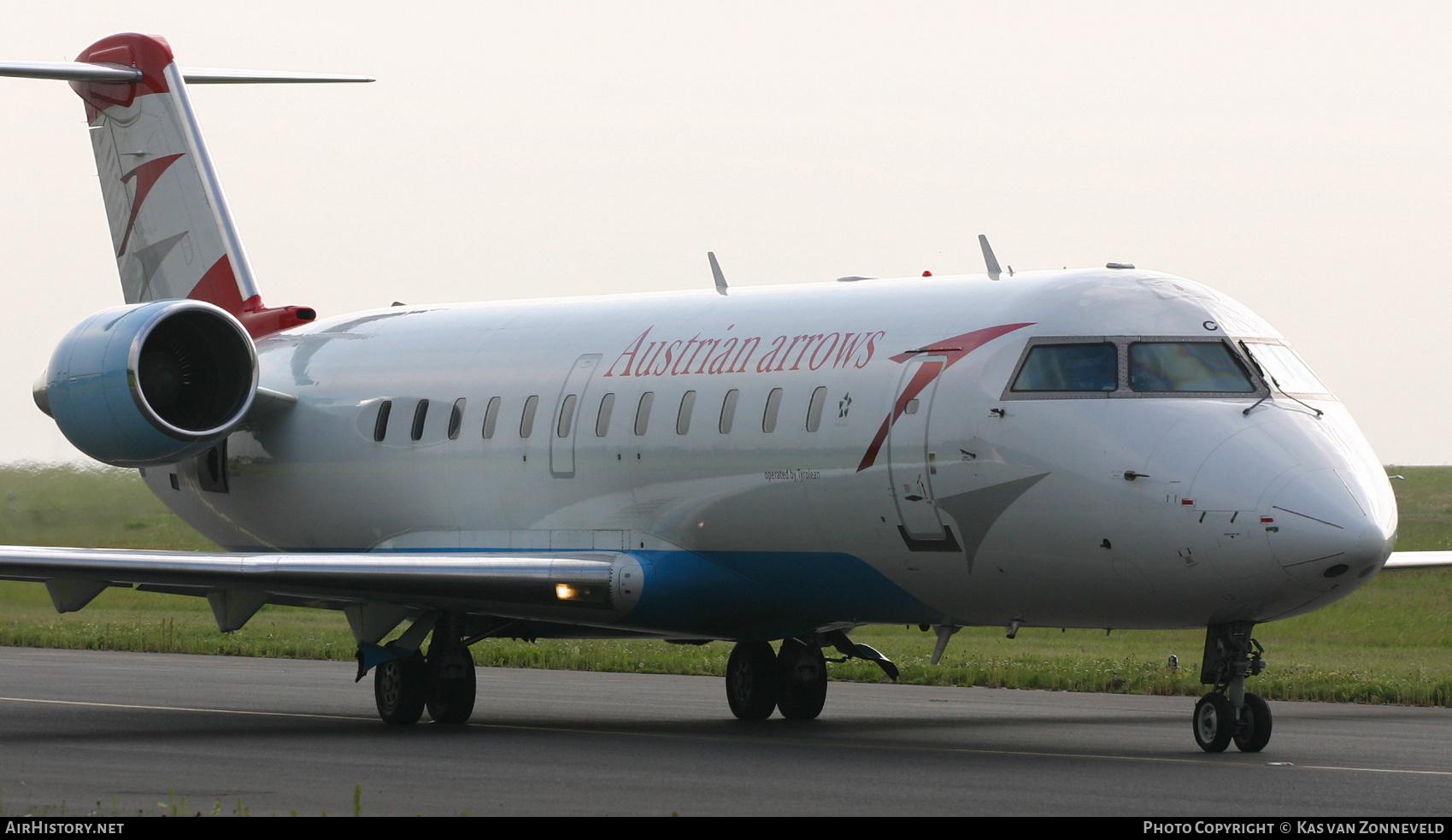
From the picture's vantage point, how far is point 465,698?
738 inches

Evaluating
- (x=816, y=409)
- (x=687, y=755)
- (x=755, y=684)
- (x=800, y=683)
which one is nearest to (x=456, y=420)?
(x=755, y=684)

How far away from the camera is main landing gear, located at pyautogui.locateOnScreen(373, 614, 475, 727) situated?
61.2 ft

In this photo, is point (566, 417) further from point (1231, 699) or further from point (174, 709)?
point (1231, 699)

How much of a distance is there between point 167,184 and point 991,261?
10675 millimetres

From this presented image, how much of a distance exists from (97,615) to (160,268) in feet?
63.3

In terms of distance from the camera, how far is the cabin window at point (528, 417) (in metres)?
19.2

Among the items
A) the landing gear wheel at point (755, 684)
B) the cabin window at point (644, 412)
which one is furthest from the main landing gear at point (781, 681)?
Answer: the cabin window at point (644, 412)

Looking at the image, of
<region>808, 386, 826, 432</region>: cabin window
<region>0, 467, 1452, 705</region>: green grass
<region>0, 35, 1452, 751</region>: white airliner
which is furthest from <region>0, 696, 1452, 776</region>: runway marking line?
<region>0, 467, 1452, 705</region>: green grass

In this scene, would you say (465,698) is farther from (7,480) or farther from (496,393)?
(7,480)

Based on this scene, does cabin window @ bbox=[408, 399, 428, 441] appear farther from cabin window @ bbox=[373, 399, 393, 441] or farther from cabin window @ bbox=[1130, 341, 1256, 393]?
cabin window @ bbox=[1130, 341, 1256, 393]

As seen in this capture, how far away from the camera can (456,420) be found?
784 inches

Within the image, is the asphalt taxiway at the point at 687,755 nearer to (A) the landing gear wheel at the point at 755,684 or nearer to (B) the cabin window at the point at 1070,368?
(A) the landing gear wheel at the point at 755,684

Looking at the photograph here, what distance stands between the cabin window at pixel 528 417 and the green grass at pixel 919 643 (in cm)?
820
